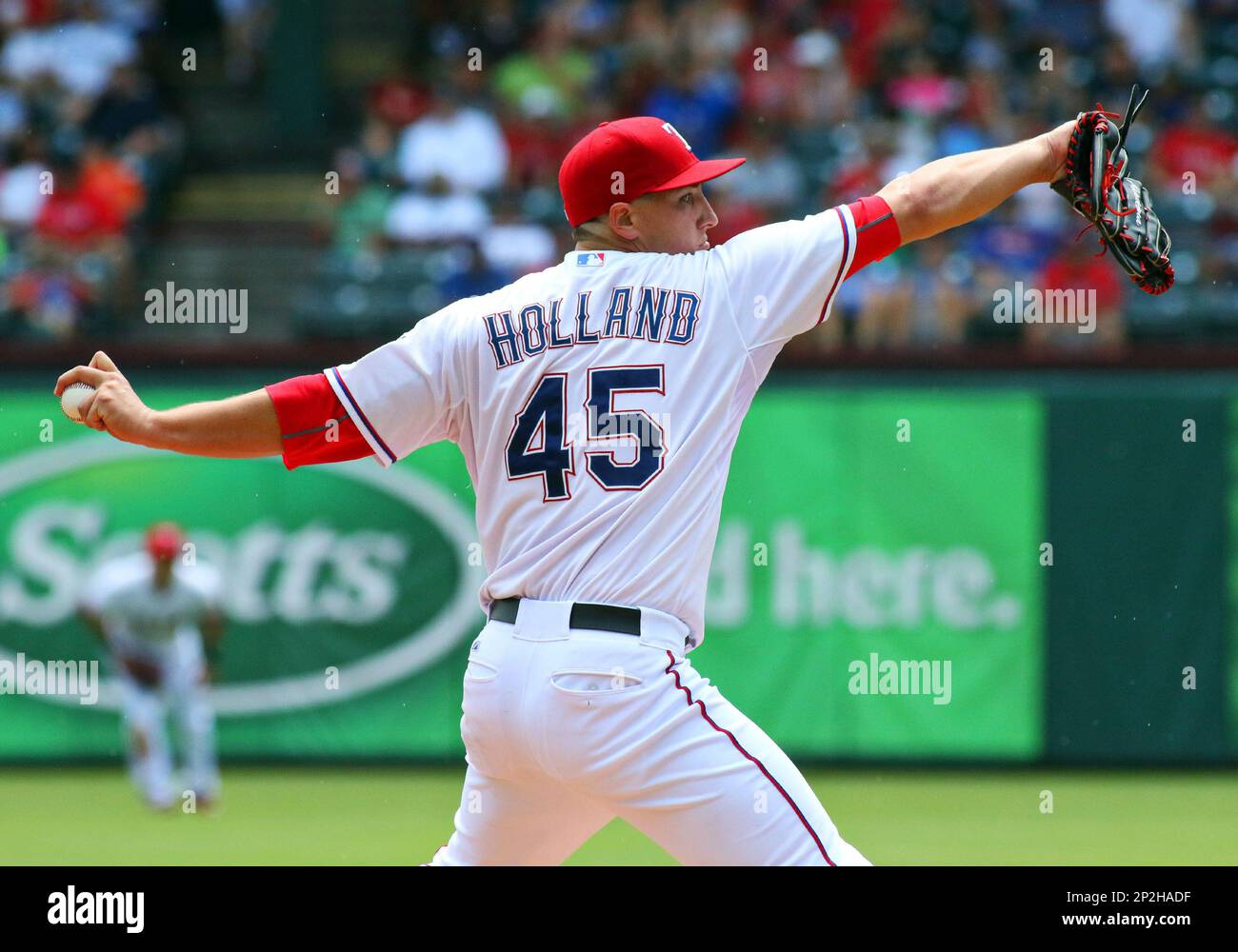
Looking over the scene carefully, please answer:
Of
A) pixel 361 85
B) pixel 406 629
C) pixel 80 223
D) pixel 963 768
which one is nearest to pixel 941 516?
pixel 963 768

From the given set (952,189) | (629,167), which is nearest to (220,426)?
(629,167)

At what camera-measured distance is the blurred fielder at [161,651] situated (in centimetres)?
895

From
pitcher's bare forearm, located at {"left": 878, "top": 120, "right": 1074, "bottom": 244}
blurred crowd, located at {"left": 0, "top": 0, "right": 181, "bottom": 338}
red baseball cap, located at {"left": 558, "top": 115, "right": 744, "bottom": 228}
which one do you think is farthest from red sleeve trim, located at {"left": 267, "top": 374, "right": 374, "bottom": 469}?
blurred crowd, located at {"left": 0, "top": 0, "right": 181, "bottom": 338}

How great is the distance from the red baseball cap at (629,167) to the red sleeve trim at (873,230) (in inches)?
12.4

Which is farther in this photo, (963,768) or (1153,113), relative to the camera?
(1153,113)

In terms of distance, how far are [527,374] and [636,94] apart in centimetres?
936

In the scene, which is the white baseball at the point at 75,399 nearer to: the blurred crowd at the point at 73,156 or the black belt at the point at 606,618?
the black belt at the point at 606,618

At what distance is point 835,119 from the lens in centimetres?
1243

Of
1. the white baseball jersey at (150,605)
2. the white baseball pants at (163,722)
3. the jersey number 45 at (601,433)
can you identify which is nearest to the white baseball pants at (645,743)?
the jersey number 45 at (601,433)

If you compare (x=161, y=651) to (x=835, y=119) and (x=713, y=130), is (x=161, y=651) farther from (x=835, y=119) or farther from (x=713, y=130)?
(x=835, y=119)

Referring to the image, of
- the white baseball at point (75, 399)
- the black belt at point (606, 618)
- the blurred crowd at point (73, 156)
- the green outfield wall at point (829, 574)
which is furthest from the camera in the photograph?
the blurred crowd at point (73, 156)

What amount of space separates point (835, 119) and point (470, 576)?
447 centimetres
